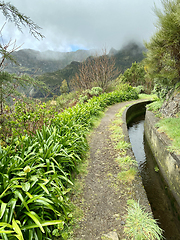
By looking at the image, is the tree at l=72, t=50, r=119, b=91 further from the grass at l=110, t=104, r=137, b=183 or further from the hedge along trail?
the hedge along trail

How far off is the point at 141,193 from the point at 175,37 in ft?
15.5

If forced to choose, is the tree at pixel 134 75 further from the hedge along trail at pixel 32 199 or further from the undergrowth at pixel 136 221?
the hedge along trail at pixel 32 199

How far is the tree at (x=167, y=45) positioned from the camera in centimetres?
446

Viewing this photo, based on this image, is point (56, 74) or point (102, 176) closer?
point (102, 176)

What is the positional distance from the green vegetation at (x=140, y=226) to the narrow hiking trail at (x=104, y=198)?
0.31 feet

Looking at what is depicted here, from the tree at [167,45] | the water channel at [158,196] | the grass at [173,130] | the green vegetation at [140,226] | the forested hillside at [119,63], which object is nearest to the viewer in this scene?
the green vegetation at [140,226]

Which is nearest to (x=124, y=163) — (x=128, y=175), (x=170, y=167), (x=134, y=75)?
(x=128, y=175)

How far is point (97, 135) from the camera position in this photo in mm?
4910

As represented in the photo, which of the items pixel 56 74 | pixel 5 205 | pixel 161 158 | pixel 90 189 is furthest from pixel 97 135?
pixel 56 74

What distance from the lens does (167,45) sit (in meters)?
4.78

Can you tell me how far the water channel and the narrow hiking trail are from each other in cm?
66

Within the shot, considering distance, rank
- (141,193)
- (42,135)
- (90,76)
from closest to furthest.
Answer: (141,193) < (42,135) < (90,76)

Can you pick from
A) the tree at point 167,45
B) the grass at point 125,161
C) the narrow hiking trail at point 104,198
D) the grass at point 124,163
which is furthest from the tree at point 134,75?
the narrow hiking trail at point 104,198

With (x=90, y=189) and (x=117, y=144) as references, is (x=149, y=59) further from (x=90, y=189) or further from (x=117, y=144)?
(x=90, y=189)
